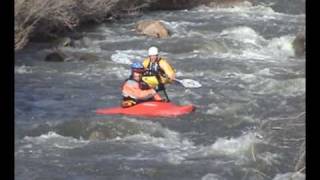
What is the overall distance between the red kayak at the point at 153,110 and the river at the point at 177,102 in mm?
174

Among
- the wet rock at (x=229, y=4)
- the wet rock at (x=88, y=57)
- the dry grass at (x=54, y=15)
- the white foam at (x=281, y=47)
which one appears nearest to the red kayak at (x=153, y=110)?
the wet rock at (x=88, y=57)

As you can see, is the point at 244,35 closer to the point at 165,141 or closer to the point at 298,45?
the point at 298,45

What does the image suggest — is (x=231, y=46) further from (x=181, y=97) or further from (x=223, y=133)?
(x=223, y=133)

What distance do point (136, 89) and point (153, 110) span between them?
51cm

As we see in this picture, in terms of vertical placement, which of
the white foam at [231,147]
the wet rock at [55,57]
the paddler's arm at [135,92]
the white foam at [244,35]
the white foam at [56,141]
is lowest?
the white foam at [244,35]

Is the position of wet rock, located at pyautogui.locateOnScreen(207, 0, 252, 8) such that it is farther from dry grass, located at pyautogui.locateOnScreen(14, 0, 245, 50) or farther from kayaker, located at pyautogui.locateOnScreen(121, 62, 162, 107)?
kayaker, located at pyautogui.locateOnScreen(121, 62, 162, 107)

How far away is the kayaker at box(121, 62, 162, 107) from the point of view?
30.6 ft

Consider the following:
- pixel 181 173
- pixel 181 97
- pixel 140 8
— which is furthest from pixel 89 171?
pixel 140 8

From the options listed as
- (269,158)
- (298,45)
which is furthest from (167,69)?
(298,45)

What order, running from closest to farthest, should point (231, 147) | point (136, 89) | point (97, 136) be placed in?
1. point (231, 147)
2. point (97, 136)
3. point (136, 89)

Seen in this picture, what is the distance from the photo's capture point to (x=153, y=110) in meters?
9.07

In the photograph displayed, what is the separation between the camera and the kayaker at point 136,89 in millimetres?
9320

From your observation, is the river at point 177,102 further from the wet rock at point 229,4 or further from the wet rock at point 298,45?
the wet rock at point 229,4
